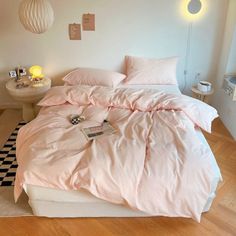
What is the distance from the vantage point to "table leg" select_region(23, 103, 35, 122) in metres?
2.91

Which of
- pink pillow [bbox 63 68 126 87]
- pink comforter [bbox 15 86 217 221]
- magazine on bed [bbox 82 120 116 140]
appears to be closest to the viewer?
pink comforter [bbox 15 86 217 221]

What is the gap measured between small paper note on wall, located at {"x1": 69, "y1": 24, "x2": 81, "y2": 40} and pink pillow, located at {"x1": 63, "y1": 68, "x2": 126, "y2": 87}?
1.33 feet

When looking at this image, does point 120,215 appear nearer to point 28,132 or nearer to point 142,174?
point 142,174

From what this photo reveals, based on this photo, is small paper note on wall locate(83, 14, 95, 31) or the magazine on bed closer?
the magazine on bed

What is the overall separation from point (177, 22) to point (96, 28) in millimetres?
970

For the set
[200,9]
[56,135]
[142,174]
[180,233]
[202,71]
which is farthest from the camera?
[202,71]

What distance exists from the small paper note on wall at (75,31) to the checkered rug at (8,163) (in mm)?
1377

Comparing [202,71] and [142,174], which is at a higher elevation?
[202,71]

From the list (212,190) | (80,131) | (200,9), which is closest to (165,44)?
(200,9)

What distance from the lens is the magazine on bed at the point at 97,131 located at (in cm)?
184

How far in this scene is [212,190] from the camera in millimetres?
1681

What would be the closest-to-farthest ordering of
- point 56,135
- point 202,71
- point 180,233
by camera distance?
point 180,233, point 56,135, point 202,71

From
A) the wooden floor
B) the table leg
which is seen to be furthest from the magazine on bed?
the table leg

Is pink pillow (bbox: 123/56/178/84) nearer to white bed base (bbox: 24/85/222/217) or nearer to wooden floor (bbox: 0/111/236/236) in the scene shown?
white bed base (bbox: 24/85/222/217)
